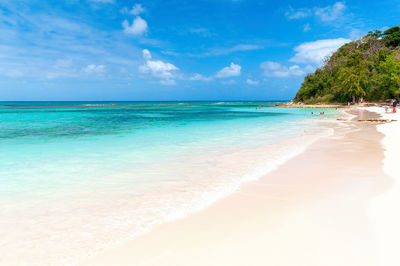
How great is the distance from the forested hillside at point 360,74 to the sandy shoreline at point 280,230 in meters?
57.9

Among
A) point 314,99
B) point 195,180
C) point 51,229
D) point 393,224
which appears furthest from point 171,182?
point 314,99

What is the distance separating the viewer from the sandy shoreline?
3365 mm

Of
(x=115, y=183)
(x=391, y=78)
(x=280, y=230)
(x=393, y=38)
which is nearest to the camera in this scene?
(x=280, y=230)

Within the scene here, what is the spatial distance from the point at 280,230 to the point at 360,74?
249 feet

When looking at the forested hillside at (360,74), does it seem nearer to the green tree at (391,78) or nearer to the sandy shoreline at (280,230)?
the green tree at (391,78)

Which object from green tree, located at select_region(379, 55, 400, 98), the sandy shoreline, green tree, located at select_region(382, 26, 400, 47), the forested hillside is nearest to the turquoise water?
the sandy shoreline

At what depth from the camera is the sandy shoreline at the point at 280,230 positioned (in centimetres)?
337

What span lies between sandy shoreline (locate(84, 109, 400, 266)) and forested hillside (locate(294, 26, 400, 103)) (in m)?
57.9

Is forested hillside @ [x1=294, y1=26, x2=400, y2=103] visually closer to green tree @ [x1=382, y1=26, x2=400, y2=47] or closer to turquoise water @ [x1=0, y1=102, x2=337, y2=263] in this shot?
green tree @ [x1=382, y1=26, x2=400, y2=47]

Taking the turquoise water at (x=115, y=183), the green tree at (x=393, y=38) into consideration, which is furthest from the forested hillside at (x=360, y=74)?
the turquoise water at (x=115, y=183)

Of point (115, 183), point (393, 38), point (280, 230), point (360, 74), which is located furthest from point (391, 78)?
point (115, 183)

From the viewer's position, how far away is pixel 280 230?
160 inches

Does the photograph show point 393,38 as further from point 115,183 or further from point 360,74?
point 115,183

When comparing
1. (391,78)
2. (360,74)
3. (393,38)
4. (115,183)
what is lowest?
(115,183)
